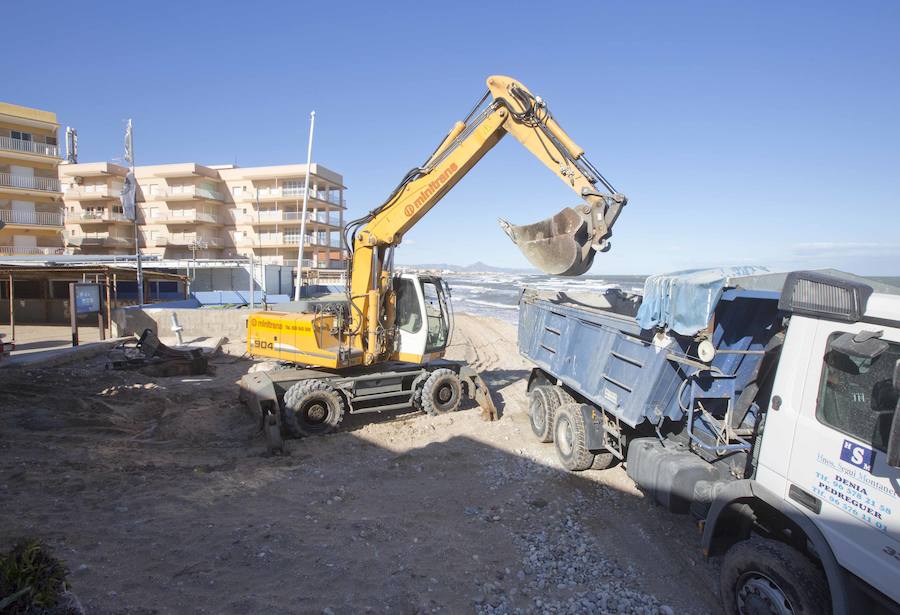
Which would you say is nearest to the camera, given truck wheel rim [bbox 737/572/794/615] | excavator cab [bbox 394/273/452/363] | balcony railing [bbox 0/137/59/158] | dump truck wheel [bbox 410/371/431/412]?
truck wheel rim [bbox 737/572/794/615]

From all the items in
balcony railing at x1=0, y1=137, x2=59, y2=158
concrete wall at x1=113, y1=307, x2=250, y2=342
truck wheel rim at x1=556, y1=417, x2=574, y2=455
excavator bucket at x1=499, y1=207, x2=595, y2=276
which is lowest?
concrete wall at x1=113, y1=307, x2=250, y2=342

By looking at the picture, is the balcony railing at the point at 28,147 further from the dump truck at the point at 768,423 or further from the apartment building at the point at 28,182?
the dump truck at the point at 768,423

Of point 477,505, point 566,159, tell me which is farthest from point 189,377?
point 566,159

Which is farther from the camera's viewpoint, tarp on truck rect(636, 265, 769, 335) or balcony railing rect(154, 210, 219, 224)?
balcony railing rect(154, 210, 219, 224)

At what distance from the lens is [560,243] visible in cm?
676

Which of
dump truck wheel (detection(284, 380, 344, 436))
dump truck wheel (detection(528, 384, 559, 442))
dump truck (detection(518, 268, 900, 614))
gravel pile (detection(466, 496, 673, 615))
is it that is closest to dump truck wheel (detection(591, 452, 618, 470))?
dump truck (detection(518, 268, 900, 614))

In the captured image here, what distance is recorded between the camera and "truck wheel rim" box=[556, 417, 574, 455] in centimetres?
689

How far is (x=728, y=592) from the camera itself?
12.0ft

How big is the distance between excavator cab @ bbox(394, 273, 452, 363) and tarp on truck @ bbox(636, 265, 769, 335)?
457 centimetres

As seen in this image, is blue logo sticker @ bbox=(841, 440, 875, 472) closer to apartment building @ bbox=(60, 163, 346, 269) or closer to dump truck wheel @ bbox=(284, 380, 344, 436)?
dump truck wheel @ bbox=(284, 380, 344, 436)

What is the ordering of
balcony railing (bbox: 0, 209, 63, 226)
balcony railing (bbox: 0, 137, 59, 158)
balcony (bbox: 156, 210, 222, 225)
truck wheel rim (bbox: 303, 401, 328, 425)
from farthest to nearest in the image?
1. balcony (bbox: 156, 210, 222, 225)
2. balcony railing (bbox: 0, 209, 63, 226)
3. balcony railing (bbox: 0, 137, 59, 158)
4. truck wheel rim (bbox: 303, 401, 328, 425)

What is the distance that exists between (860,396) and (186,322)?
2035 cm

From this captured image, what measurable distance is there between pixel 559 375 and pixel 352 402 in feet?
12.3

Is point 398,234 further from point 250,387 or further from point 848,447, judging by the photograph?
point 848,447
